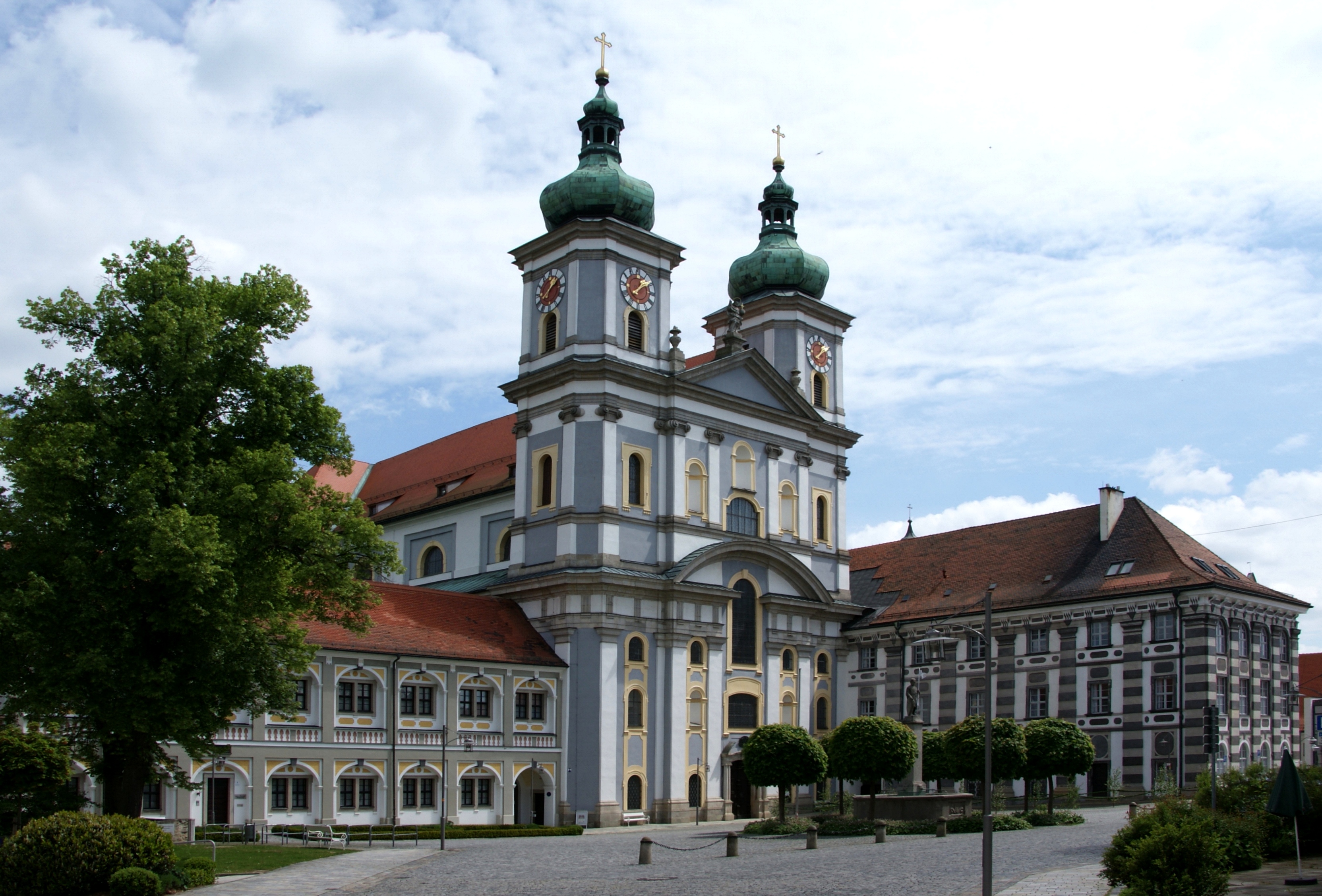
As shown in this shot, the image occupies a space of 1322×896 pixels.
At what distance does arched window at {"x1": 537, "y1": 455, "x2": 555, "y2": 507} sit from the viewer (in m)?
52.4

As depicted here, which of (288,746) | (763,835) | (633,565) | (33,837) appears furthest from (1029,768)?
(33,837)

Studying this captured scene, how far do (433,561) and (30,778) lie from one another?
33.2 meters

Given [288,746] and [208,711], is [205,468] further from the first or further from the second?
[288,746]

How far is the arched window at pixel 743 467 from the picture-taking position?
55969mm

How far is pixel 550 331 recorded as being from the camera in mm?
54688

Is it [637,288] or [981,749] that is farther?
[637,288]

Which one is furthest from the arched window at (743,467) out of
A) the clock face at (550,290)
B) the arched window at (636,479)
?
the clock face at (550,290)

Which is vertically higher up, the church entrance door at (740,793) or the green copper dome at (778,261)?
the green copper dome at (778,261)

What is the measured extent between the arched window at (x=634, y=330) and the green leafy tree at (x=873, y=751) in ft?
59.4

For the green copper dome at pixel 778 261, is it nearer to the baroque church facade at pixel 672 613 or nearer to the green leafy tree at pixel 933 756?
the baroque church facade at pixel 672 613

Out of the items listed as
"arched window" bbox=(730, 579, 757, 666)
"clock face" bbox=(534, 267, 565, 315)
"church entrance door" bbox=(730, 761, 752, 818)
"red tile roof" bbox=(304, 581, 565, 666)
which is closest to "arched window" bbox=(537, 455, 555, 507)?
"red tile roof" bbox=(304, 581, 565, 666)

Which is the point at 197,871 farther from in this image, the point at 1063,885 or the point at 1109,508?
the point at 1109,508

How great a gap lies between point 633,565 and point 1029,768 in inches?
657

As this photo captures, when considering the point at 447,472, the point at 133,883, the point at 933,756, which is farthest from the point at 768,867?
the point at 447,472
